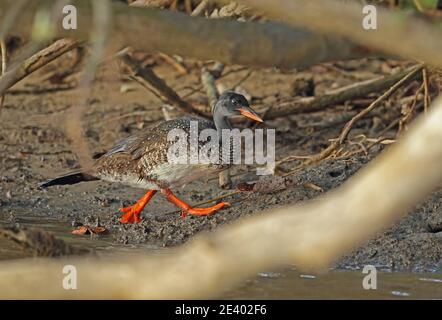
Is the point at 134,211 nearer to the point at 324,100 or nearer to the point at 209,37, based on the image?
the point at 324,100

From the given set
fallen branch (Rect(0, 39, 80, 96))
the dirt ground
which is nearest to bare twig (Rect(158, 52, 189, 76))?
the dirt ground

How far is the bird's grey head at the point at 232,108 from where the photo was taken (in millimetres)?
7500

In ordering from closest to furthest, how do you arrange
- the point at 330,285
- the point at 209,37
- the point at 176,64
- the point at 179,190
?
the point at 209,37 < the point at 330,285 < the point at 179,190 < the point at 176,64

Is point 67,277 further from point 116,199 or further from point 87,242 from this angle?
point 116,199

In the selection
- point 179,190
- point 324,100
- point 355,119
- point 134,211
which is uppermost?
point 324,100

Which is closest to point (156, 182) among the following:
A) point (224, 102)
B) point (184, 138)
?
point (184, 138)

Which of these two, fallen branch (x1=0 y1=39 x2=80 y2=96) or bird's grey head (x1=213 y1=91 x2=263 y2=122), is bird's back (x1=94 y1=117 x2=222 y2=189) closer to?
bird's grey head (x1=213 y1=91 x2=263 y2=122)

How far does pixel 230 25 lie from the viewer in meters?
3.26

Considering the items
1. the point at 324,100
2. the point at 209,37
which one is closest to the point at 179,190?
the point at 324,100

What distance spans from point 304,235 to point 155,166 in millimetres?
4138

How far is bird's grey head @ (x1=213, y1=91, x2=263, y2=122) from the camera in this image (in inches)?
295

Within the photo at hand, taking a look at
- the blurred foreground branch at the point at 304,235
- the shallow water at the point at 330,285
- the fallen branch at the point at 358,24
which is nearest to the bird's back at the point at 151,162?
the shallow water at the point at 330,285

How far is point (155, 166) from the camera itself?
7016 mm
